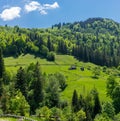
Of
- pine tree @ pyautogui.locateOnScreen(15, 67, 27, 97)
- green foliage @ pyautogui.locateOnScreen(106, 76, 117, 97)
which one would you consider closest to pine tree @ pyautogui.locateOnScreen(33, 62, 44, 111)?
pine tree @ pyautogui.locateOnScreen(15, 67, 27, 97)

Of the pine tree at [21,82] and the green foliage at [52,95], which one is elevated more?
the pine tree at [21,82]

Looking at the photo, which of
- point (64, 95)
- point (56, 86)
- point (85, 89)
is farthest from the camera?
point (85, 89)

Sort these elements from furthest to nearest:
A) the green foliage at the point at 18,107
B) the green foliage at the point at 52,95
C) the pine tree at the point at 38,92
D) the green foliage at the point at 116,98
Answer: the green foliage at the point at 52,95, the pine tree at the point at 38,92, the green foliage at the point at 116,98, the green foliage at the point at 18,107

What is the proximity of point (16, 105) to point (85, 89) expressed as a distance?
319ft

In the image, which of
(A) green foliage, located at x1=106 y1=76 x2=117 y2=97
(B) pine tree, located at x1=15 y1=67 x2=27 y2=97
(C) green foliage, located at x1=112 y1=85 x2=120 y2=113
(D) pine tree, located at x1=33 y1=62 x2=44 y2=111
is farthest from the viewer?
(D) pine tree, located at x1=33 y1=62 x2=44 y2=111

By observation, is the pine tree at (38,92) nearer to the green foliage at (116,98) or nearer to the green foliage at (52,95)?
the green foliage at (52,95)

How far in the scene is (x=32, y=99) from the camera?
127562 millimetres

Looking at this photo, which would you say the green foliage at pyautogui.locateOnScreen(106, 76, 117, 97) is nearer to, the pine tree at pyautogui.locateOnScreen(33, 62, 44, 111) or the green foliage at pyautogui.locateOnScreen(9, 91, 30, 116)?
the pine tree at pyautogui.locateOnScreen(33, 62, 44, 111)

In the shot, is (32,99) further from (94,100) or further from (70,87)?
(70,87)

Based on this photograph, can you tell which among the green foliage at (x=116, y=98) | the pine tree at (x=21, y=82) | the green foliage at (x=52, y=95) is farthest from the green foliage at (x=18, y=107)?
the green foliage at (x=52, y=95)

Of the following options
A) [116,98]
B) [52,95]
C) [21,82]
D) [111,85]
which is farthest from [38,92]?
[116,98]

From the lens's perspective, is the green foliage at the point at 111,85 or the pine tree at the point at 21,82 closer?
the pine tree at the point at 21,82

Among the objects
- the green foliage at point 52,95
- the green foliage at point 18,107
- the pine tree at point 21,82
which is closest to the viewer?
the green foliage at point 18,107

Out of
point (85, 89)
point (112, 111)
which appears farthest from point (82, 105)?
point (85, 89)
